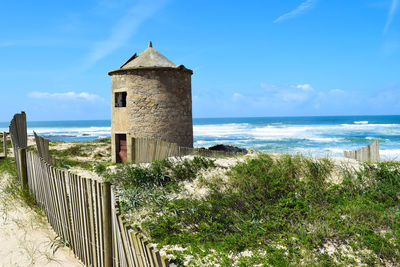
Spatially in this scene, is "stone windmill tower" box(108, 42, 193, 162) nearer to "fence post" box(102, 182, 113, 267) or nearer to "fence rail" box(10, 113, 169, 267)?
"fence rail" box(10, 113, 169, 267)

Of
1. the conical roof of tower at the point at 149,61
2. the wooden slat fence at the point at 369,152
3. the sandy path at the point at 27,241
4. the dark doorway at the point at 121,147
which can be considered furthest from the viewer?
the dark doorway at the point at 121,147

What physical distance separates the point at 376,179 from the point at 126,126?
1076cm

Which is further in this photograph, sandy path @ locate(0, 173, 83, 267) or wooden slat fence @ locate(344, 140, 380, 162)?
wooden slat fence @ locate(344, 140, 380, 162)

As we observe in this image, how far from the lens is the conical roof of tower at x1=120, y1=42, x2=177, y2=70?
45.5 ft

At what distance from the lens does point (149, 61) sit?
14109 mm

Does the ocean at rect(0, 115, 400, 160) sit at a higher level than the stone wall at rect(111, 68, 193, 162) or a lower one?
lower

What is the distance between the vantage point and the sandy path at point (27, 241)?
422cm

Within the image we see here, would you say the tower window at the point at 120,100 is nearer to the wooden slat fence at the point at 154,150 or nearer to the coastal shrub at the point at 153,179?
the wooden slat fence at the point at 154,150

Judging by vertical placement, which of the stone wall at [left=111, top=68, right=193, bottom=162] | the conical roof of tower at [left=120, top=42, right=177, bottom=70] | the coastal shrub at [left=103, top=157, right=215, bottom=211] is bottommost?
the coastal shrub at [left=103, top=157, right=215, bottom=211]

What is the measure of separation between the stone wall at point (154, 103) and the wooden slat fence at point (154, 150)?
1.73 meters

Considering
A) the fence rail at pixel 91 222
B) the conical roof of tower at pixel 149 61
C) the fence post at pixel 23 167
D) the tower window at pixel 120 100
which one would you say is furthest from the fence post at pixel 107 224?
the tower window at pixel 120 100

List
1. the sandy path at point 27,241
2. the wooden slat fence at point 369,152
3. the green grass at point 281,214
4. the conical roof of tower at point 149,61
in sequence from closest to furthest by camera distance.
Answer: the sandy path at point 27,241 < the green grass at point 281,214 < the wooden slat fence at point 369,152 < the conical roof of tower at point 149,61

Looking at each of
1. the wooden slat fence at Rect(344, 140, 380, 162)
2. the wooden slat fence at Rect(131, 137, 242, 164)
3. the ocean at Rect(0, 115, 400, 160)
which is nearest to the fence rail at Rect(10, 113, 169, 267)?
the wooden slat fence at Rect(131, 137, 242, 164)

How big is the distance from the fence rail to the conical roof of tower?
Answer: 9.17m
